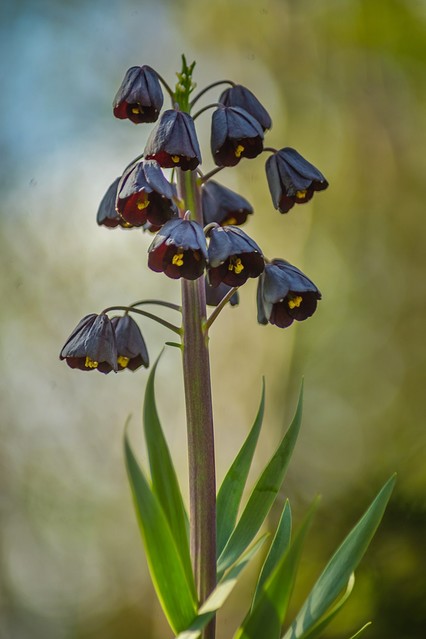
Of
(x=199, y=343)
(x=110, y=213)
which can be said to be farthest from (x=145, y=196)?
(x=199, y=343)

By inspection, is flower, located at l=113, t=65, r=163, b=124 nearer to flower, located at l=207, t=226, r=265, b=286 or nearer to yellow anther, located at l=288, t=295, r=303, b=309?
flower, located at l=207, t=226, r=265, b=286

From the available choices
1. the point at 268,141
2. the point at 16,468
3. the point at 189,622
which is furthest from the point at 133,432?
the point at 189,622

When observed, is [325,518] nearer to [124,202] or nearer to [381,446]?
Result: [381,446]

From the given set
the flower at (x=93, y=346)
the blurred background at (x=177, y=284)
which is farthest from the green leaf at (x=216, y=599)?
the blurred background at (x=177, y=284)

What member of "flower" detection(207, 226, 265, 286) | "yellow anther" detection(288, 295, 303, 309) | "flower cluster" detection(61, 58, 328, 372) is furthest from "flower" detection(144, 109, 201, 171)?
"yellow anther" detection(288, 295, 303, 309)

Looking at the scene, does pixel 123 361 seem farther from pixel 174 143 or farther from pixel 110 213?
pixel 174 143

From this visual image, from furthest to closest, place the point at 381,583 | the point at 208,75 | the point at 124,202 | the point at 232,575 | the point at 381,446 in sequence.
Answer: the point at 208,75 < the point at 381,446 < the point at 381,583 < the point at 124,202 < the point at 232,575
